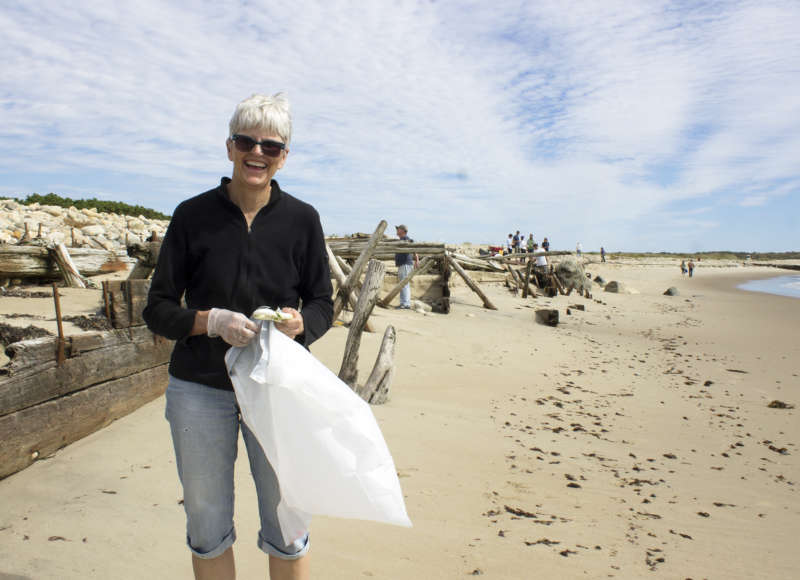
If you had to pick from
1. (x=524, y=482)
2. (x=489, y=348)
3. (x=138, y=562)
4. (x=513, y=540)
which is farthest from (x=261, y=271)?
(x=489, y=348)

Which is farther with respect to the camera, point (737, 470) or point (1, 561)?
point (737, 470)

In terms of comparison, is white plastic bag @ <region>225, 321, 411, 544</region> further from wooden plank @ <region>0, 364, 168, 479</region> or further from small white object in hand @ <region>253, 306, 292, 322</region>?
wooden plank @ <region>0, 364, 168, 479</region>

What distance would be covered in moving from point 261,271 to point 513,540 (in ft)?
8.06

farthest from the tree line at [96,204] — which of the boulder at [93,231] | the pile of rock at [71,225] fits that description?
the boulder at [93,231]

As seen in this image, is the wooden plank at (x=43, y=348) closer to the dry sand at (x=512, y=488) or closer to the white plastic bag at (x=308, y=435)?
the dry sand at (x=512, y=488)

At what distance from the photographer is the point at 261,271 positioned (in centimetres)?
208

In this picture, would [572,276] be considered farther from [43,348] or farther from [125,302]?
[43,348]

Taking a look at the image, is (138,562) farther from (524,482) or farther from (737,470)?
(737,470)

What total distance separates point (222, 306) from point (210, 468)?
0.59 metres

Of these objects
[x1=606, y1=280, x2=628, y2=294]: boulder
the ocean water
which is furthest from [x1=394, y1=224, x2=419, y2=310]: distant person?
the ocean water

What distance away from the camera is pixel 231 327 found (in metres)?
1.88

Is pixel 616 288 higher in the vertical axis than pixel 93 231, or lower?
lower

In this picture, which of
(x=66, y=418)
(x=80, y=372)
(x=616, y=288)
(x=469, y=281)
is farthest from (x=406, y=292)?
(x=616, y=288)

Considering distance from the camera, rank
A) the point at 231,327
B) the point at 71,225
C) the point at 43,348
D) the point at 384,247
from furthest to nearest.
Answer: the point at 71,225 < the point at 384,247 < the point at 43,348 < the point at 231,327
